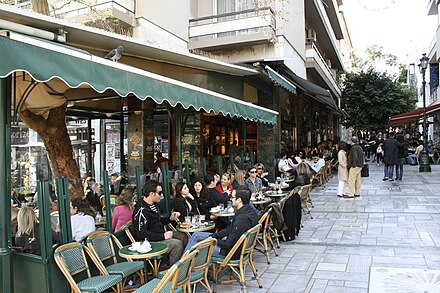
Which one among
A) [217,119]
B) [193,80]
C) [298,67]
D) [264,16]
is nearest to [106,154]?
[217,119]

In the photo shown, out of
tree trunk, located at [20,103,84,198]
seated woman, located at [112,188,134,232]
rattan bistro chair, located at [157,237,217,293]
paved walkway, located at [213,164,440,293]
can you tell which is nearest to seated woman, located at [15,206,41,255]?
seated woman, located at [112,188,134,232]

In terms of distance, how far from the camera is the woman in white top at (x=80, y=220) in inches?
197

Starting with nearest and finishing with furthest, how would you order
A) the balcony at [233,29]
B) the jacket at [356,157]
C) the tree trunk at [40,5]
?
the tree trunk at [40,5], the jacket at [356,157], the balcony at [233,29]

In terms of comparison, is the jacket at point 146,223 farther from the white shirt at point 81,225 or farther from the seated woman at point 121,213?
the white shirt at point 81,225

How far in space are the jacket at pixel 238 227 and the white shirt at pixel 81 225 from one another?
1708 mm

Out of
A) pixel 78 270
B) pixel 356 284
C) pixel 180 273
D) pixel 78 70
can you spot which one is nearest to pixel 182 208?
pixel 78 270

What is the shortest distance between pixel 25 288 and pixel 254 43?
11.6 meters

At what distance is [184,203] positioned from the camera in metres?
6.47

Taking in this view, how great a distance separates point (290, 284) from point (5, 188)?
12.1 ft

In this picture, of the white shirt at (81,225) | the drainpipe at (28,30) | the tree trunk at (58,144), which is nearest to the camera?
the drainpipe at (28,30)

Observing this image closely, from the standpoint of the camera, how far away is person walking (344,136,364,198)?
11578mm

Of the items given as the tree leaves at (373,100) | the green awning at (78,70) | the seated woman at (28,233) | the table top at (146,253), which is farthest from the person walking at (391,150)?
the tree leaves at (373,100)

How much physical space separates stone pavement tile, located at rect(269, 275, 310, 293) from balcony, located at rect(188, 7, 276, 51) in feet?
31.9

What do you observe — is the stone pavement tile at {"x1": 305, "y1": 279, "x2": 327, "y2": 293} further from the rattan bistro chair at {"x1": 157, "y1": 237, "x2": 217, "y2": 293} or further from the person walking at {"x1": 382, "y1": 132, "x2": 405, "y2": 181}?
the person walking at {"x1": 382, "y1": 132, "x2": 405, "y2": 181}
